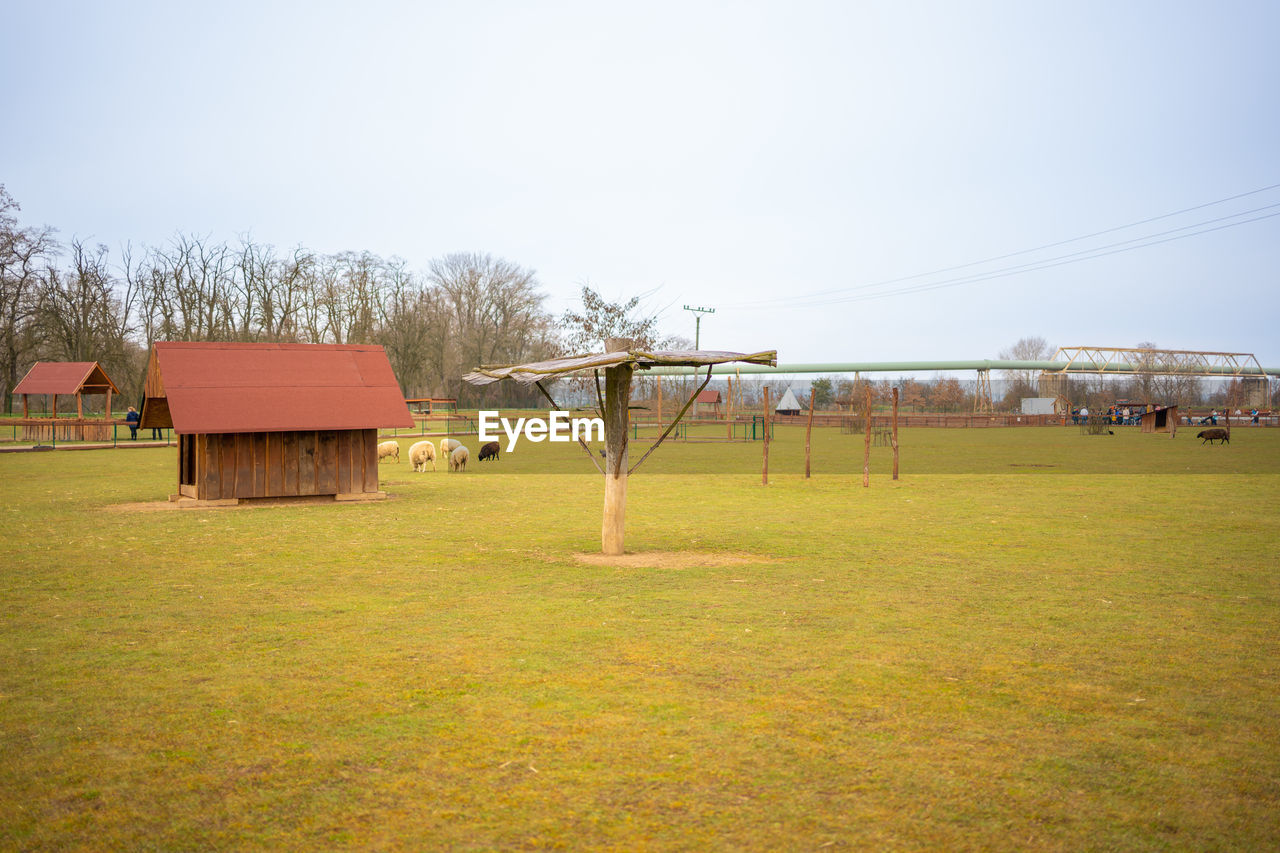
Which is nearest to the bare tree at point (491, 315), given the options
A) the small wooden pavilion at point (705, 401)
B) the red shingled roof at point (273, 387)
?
the small wooden pavilion at point (705, 401)

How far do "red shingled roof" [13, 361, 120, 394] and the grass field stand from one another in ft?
123

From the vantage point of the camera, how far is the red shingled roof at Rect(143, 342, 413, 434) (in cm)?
1686

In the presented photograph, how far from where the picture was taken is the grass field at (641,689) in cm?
422

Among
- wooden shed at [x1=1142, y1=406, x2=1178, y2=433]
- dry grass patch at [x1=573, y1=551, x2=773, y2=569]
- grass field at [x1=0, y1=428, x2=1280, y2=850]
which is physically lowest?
grass field at [x1=0, y1=428, x2=1280, y2=850]

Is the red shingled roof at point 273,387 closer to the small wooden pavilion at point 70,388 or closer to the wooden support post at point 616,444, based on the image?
the wooden support post at point 616,444

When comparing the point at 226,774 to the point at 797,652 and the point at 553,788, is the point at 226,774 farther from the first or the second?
the point at 797,652

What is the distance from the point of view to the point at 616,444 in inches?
438

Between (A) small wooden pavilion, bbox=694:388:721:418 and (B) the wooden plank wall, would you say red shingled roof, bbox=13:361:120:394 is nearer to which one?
(B) the wooden plank wall

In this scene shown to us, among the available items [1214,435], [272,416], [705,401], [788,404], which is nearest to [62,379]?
[272,416]

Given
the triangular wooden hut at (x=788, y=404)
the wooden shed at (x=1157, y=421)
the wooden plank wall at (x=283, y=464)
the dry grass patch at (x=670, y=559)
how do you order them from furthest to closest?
the triangular wooden hut at (x=788, y=404) < the wooden shed at (x=1157, y=421) < the wooden plank wall at (x=283, y=464) < the dry grass patch at (x=670, y=559)

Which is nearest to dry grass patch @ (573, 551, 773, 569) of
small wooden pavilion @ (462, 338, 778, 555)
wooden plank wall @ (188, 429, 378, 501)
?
small wooden pavilion @ (462, 338, 778, 555)

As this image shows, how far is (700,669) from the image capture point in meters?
6.53

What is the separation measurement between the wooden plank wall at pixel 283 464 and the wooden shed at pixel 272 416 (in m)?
0.02

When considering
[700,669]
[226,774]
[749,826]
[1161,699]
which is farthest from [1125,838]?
[226,774]
